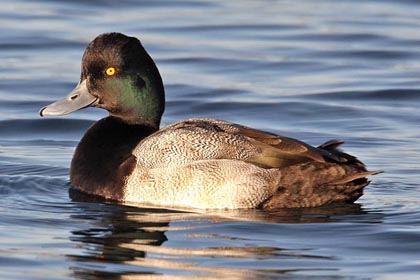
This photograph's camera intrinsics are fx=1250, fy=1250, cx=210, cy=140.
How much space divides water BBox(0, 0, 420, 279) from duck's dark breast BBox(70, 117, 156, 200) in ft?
0.50

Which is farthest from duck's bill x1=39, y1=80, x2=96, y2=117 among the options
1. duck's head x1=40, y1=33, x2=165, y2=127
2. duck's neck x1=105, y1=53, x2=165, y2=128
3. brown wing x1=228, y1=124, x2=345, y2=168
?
brown wing x1=228, y1=124, x2=345, y2=168

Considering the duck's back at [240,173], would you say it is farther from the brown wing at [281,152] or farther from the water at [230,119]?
the water at [230,119]

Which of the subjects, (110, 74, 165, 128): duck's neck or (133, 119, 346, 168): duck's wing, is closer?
(133, 119, 346, 168): duck's wing

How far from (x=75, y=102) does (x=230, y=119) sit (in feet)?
11.7

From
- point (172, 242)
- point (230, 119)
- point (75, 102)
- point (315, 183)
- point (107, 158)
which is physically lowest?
point (172, 242)

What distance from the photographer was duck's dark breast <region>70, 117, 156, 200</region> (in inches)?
373

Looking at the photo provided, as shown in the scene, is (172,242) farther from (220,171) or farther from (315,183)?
(315,183)

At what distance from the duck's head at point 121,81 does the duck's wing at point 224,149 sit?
2.25 ft

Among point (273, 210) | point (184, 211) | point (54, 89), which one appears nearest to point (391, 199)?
point (273, 210)

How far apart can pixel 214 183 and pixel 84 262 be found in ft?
5.44

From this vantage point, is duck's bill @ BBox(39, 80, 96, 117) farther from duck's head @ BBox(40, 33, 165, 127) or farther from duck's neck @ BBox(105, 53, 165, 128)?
duck's neck @ BBox(105, 53, 165, 128)

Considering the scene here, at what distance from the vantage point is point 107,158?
964 cm

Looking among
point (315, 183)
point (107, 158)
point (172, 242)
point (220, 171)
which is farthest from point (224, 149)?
point (172, 242)

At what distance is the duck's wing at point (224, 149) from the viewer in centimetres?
917
